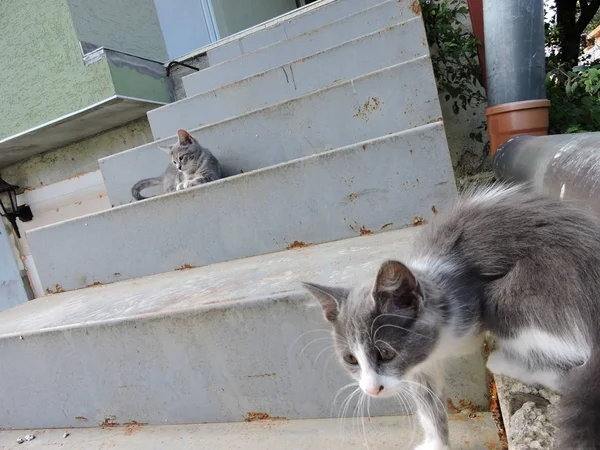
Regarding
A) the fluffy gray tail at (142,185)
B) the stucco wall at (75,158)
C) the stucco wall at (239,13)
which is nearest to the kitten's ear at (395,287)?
the fluffy gray tail at (142,185)

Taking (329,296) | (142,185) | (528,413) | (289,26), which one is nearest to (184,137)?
(142,185)

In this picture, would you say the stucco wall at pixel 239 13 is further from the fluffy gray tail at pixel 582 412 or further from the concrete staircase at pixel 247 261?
the fluffy gray tail at pixel 582 412

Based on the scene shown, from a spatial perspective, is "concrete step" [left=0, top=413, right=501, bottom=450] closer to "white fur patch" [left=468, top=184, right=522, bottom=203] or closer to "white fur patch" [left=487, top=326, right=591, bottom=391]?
"white fur patch" [left=487, top=326, right=591, bottom=391]

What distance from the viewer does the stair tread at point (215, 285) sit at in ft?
3.75

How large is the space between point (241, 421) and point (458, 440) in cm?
57

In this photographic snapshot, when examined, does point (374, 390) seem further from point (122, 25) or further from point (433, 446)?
point (122, 25)

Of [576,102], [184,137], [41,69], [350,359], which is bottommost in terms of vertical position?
[350,359]

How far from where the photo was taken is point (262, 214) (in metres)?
1.63

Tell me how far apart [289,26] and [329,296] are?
2786 mm

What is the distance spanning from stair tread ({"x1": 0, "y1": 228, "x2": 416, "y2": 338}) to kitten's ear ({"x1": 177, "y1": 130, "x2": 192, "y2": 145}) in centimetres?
85

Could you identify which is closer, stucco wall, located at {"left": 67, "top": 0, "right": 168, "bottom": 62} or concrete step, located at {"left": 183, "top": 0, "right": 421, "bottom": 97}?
concrete step, located at {"left": 183, "top": 0, "right": 421, "bottom": 97}

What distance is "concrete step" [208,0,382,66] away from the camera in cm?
294

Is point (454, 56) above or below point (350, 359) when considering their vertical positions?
above

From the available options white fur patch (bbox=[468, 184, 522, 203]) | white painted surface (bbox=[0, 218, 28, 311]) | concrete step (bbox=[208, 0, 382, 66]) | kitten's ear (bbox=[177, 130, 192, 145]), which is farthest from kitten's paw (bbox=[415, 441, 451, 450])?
white painted surface (bbox=[0, 218, 28, 311])
